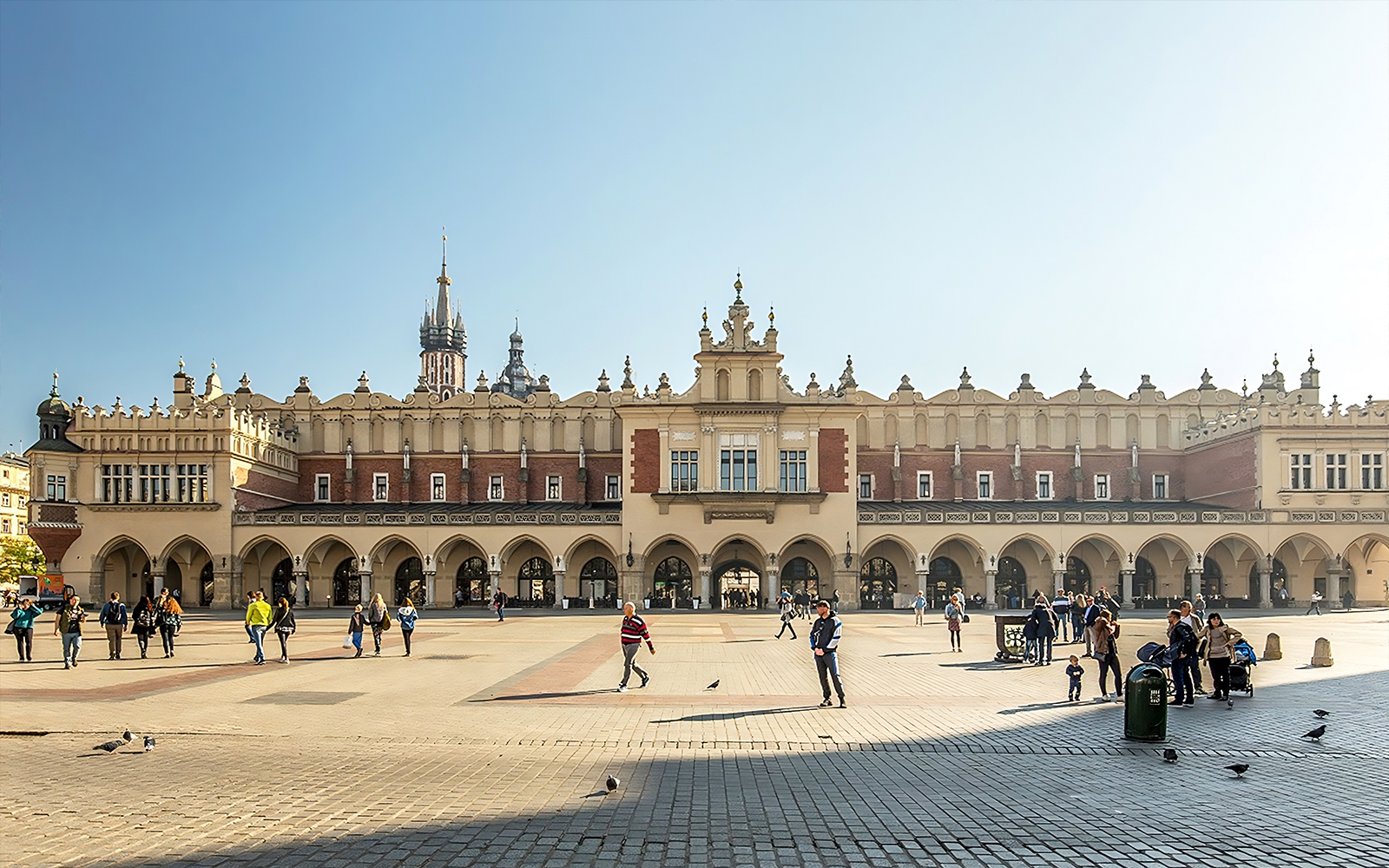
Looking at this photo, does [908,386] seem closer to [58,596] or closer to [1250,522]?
[1250,522]

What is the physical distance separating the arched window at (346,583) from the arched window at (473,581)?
223 inches

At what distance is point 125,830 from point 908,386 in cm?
5404

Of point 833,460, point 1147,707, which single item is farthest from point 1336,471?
point 1147,707

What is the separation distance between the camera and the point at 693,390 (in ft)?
175

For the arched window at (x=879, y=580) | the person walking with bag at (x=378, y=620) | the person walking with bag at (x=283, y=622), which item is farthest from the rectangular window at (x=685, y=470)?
the person walking with bag at (x=283, y=622)

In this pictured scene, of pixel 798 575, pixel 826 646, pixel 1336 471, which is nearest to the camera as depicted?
pixel 826 646

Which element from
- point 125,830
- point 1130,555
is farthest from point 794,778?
point 1130,555

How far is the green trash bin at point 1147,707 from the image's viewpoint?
13203 mm

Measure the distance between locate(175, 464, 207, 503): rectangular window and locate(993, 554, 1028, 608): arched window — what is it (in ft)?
139

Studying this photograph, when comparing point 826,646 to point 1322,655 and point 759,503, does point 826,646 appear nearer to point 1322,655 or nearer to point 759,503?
point 1322,655

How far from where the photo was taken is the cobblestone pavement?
338 inches

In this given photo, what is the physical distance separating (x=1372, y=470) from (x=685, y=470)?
35230 millimetres

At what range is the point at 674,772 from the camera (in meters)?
11.6

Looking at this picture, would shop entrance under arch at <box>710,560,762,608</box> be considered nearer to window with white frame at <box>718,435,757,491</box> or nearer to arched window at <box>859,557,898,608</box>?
window with white frame at <box>718,435,757,491</box>
